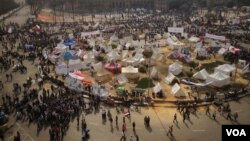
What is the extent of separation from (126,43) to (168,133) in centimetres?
3185

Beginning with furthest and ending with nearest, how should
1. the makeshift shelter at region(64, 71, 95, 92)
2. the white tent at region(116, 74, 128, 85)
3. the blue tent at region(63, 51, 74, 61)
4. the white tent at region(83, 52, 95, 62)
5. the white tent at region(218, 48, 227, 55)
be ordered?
the white tent at region(218, 48, 227, 55) → the white tent at region(83, 52, 95, 62) → the blue tent at region(63, 51, 74, 61) → the white tent at region(116, 74, 128, 85) → the makeshift shelter at region(64, 71, 95, 92)

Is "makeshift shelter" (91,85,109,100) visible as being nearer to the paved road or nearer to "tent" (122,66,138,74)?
the paved road

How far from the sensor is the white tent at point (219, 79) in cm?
3522

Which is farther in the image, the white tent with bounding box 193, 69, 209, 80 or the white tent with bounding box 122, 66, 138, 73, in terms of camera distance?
the white tent with bounding box 122, 66, 138, 73

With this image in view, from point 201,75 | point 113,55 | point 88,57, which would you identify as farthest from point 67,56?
point 201,75

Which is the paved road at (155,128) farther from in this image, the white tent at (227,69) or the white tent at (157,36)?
the white tent at (157,36)

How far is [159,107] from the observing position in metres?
31.0

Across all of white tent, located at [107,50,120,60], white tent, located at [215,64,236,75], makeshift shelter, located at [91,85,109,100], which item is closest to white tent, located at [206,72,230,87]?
white tent, located at [215,64,236,75]

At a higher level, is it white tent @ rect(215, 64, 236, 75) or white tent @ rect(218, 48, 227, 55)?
white tent @ rect(218, 48, 227, 55)

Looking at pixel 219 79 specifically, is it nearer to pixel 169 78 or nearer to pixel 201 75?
pixel 201 75

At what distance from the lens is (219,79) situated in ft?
115

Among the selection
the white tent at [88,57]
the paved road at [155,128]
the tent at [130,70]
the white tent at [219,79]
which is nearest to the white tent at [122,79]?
the tent at [130,70]

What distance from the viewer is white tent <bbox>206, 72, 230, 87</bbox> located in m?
35.2

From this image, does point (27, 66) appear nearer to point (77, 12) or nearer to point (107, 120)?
point (107, 120)
